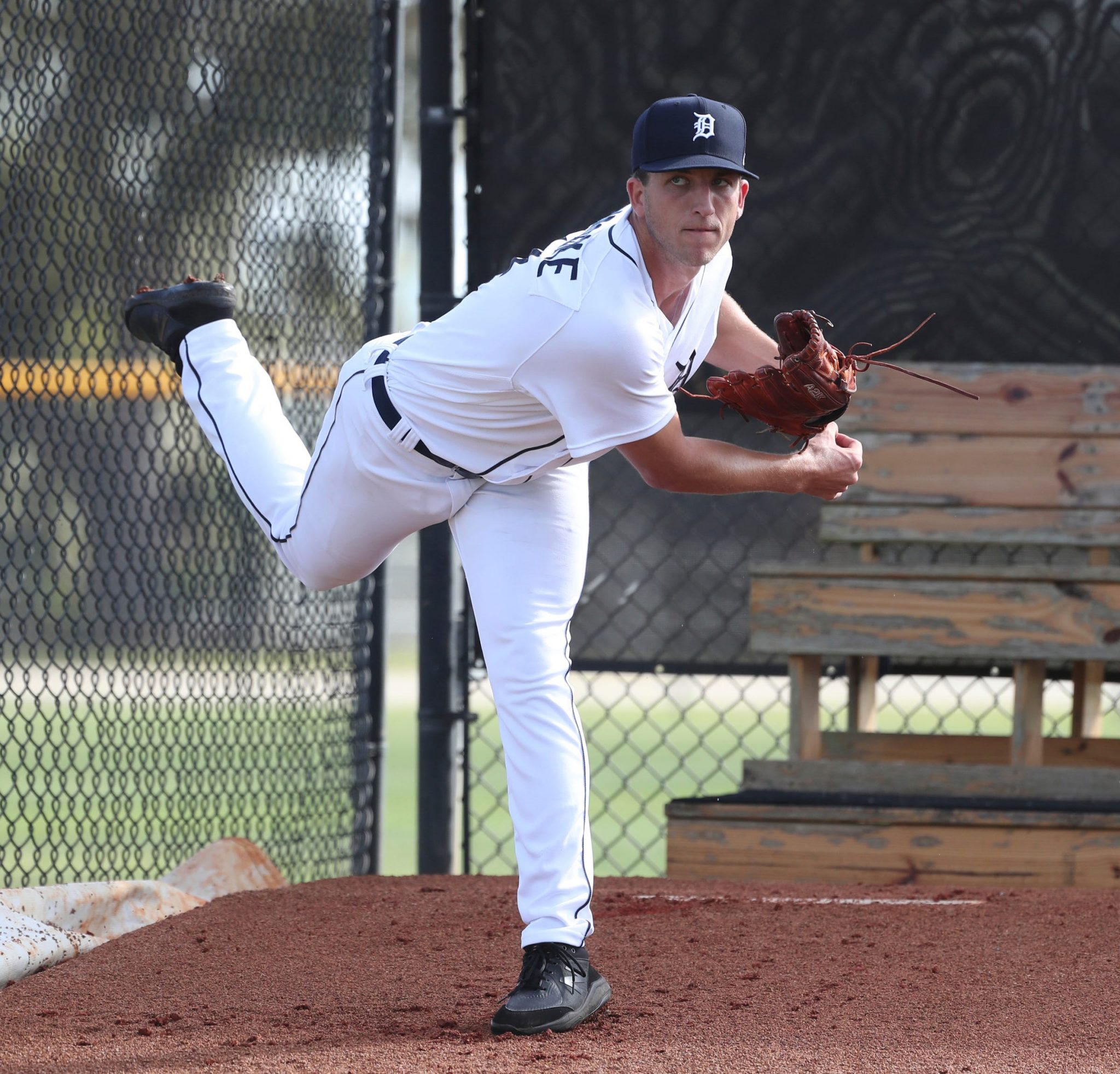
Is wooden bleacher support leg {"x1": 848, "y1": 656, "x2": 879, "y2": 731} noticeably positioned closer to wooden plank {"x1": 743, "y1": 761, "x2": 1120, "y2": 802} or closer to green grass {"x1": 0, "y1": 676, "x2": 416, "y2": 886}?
wooden plank {"x1": 743, "y1": 761, "x2": 1120, "y2": 802}

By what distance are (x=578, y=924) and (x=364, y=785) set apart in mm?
2111

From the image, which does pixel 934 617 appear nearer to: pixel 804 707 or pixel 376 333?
pixel 804 707

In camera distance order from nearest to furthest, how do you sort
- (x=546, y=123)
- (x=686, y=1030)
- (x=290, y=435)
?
(x=686, y=1030)
(x=290, y=435)
(x=546, y=123)

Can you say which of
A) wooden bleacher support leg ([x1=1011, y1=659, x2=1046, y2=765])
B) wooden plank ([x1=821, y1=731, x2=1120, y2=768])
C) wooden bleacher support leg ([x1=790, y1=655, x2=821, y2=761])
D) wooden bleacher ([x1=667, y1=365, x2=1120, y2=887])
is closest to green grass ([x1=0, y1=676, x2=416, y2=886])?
wooden bleacher ([x1=667, y1=365, x2=1120, y2=887])

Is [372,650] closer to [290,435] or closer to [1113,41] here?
[290,435]

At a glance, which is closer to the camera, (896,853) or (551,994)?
(551,994)

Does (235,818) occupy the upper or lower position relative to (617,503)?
lower

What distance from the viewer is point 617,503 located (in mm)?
Result: 4629

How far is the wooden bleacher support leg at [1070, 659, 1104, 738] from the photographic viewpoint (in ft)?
13.6

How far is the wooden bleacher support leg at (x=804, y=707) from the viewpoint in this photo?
4055 mm

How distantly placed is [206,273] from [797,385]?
2347 mm

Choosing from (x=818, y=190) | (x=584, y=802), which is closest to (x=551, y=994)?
(x=584, y=802)

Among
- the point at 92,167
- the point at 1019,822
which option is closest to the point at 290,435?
the point at 92,167

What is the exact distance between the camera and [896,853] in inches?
151
